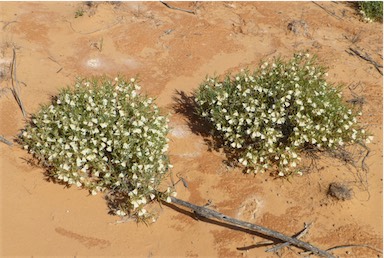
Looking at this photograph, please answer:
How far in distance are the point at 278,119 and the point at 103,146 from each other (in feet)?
8.67

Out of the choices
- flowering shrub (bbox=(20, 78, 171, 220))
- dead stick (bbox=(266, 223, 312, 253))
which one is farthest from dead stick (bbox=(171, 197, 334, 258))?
→ flowering shrub (bbox=(20, 78, 171, 220))

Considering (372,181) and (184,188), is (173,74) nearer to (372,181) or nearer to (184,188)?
(184,188)

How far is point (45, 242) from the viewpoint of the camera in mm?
5129

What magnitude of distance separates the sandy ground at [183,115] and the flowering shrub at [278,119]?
37 cm

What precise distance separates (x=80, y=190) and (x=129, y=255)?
1225 millimetres

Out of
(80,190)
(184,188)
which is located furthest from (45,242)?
(184,188)

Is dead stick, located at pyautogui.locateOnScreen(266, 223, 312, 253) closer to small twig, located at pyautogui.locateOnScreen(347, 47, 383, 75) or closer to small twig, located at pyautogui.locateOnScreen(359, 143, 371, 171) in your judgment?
small twig, located at pyautogui.locateOnScreen(359, 143, 371, 171)

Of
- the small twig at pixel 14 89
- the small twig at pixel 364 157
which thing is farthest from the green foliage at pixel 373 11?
the small twig at pixel 14 89

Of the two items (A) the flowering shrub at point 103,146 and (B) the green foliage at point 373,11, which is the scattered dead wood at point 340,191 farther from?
(B) the green foliage at point 373,11

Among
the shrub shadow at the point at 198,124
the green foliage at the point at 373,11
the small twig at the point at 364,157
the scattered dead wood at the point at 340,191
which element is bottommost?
the shrub shadow at the point at 198,124

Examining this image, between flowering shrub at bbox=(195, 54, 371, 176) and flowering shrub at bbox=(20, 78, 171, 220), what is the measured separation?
1206 mm

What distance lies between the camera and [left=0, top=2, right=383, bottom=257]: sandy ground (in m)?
5.39

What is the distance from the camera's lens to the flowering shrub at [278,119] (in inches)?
242

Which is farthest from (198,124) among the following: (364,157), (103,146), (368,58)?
(368,58)
